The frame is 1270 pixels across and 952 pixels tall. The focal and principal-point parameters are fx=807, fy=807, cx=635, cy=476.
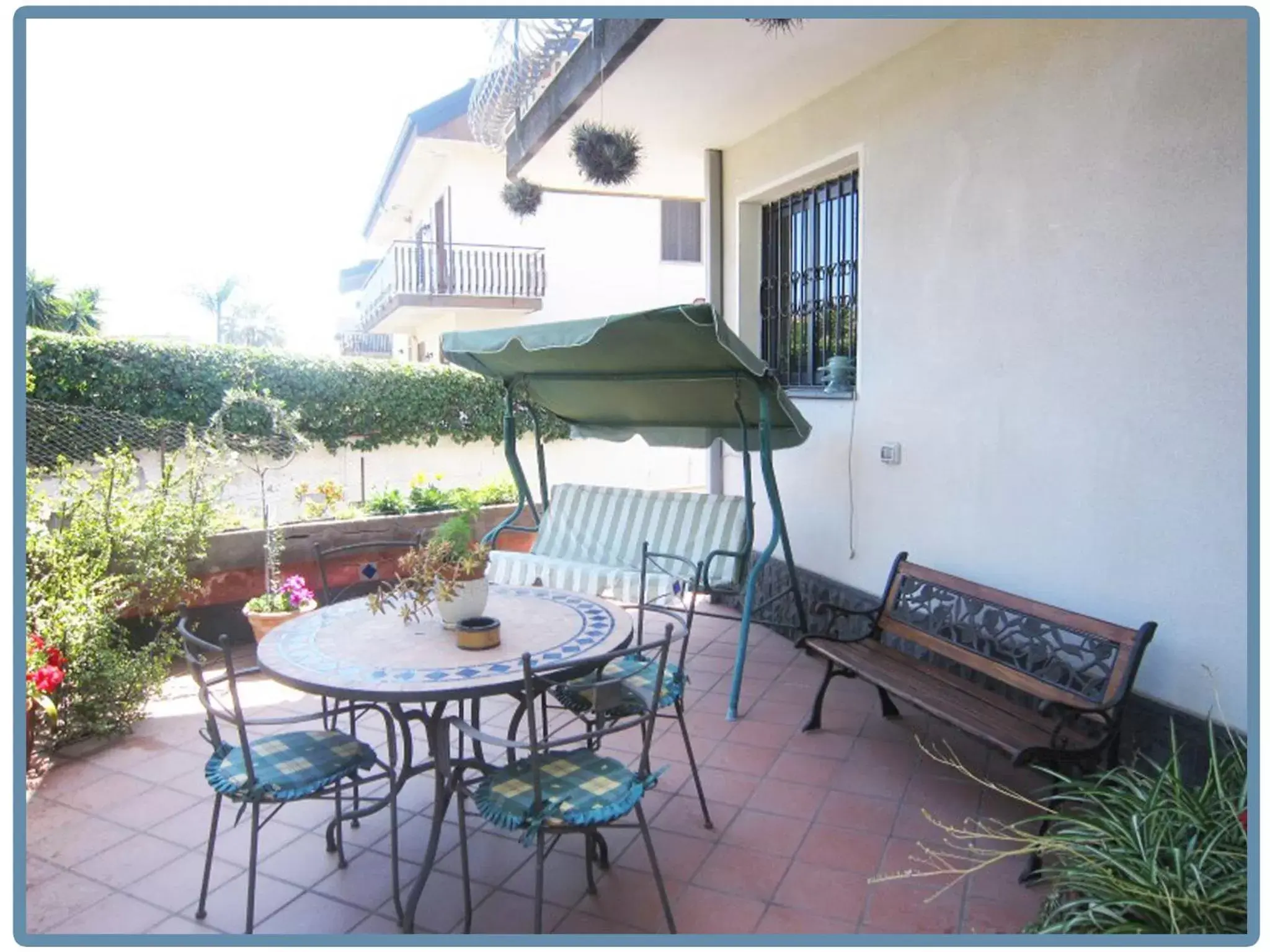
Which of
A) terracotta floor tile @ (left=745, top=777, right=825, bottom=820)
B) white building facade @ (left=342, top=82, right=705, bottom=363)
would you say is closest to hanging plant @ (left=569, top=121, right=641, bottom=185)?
terracotta floor tile @ (left=745, top=777, right=825, bottom=820)

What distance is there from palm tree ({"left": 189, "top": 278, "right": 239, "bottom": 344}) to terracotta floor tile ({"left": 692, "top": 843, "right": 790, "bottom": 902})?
40.1m

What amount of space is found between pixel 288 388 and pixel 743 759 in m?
7.83

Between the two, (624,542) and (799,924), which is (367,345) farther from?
(799,924)

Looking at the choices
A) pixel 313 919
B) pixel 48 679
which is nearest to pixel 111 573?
pixel 48 679

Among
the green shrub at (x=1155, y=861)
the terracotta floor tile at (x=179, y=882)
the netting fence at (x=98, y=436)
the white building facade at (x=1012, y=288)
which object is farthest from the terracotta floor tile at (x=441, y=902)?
the netting fence at (x=98, y=436)

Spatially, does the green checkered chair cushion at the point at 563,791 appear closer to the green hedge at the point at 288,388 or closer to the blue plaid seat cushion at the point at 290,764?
the blue plaid seat cushion at the point at 290,764

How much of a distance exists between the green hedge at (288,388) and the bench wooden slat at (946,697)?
589cm

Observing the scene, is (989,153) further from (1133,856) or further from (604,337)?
(1133,856)

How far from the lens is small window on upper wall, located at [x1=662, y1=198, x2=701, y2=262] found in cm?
1527

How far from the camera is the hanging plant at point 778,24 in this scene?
12.4ft

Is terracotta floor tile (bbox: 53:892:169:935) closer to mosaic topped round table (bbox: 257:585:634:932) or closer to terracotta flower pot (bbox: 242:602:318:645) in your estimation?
mosaic topped round table (bbox: 257:585:634:932)

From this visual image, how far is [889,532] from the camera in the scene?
4766 millimetres

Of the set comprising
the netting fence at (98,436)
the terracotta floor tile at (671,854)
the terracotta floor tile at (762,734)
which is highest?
the netting fence at (98,436)

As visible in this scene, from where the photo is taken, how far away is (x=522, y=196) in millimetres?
6805
